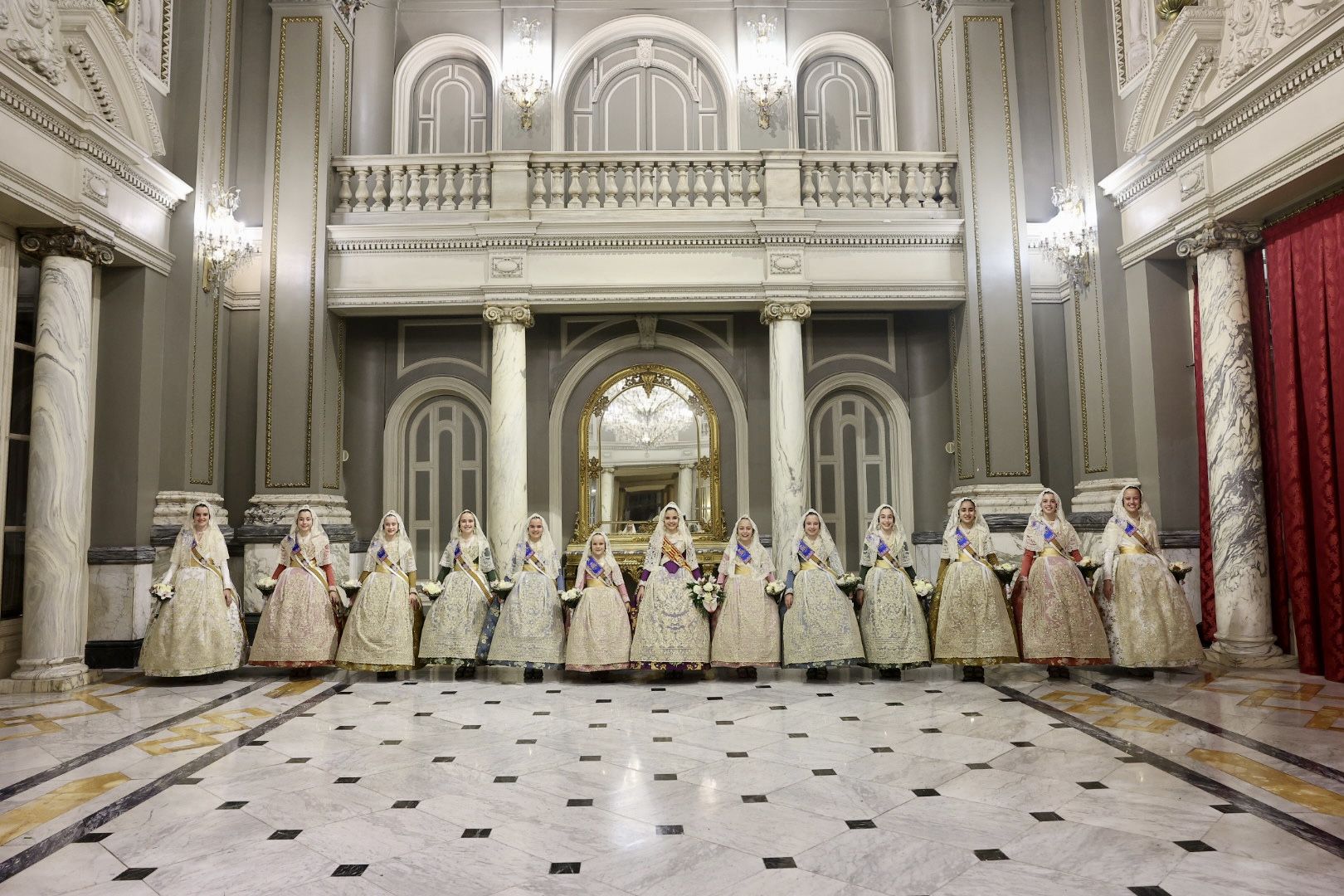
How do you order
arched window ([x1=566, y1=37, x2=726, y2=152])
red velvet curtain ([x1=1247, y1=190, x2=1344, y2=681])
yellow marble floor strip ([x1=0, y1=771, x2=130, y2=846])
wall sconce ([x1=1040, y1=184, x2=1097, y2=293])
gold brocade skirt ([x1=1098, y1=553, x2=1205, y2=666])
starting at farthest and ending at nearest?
arched window ([x1=566, y1=37, x2=726, y2=152]), wall sconce ([x1=1040, y1=184, x2=1097, y2=293]), gold brocade skirt ([x1=1098, y1=553, x2=1205, y2=666]), red velvet curtain ([x1=1247, y1=190, x2=1344, y2=681]), yellow marble floor strip ([x1=0, y1=771, x2=130, y2=846])

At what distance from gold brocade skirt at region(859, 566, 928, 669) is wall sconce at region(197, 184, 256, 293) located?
645 cm

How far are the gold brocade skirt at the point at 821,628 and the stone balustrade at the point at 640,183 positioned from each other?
163 inches

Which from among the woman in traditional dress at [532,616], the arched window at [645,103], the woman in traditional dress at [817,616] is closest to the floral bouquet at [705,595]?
the woman in traditional dress at [817,616]

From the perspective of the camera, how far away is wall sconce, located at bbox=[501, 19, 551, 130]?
31.9 ft

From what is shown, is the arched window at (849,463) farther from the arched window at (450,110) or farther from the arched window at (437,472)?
the arched window at (450,110)

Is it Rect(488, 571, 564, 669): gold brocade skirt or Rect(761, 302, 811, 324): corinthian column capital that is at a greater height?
Rect(761, 302, 811, 324): corinthian column capital

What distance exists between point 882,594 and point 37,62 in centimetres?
723

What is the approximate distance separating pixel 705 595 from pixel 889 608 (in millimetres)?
1400

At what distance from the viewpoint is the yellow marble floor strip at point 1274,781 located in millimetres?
3721

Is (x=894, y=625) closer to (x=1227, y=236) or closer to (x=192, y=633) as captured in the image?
(x=1227, y=236)

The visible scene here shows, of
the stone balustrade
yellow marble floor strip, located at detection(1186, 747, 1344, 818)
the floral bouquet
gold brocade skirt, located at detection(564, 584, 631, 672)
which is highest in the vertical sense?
the stone balustrade

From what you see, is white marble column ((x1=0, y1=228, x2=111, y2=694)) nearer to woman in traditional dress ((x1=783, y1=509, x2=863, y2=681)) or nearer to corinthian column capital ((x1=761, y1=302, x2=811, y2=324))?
woman in traditional dress ((x1=783, y1=509, x2=863, y2=681))

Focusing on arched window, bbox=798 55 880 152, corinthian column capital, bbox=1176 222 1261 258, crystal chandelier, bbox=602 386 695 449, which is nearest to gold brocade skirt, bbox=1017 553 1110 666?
corinthian column capital, bbox=1176 222 1261 258

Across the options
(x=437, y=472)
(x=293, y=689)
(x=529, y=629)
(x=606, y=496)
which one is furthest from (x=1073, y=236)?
(x=293, y=689)
